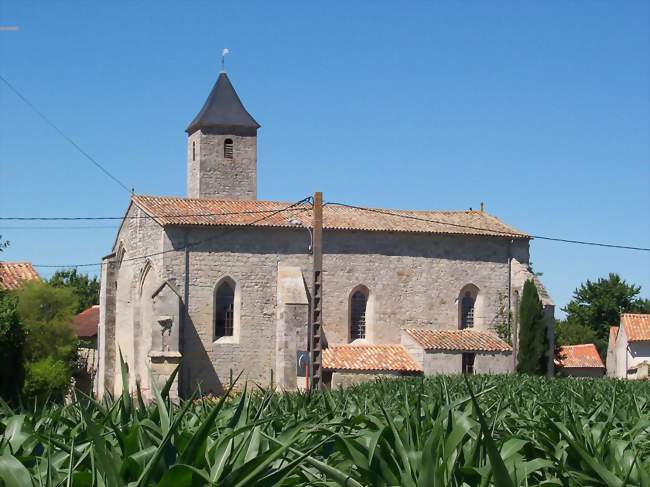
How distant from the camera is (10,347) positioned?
966 inches

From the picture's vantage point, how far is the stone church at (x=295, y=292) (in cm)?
3366

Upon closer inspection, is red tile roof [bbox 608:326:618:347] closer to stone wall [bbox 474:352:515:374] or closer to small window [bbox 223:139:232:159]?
stone wall [bbox 474:352:515:374]

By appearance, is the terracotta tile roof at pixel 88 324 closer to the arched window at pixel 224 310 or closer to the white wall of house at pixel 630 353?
the arched window at pixel 224 310

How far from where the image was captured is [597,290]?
71.8 metres

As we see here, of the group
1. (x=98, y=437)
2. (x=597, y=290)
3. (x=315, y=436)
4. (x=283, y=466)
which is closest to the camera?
(x=98, y=437)

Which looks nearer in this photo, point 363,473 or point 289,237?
point 363,473

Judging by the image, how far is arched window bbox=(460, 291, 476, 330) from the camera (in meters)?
37.9

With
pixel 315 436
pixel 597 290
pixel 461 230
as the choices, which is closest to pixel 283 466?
pixel 315 436

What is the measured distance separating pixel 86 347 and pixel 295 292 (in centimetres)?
1865

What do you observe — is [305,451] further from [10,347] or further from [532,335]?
[532,335]

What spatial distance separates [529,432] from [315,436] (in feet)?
4.46

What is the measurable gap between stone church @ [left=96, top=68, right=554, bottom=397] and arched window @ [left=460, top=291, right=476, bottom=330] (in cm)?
5

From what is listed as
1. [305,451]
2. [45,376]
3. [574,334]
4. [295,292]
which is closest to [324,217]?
[295,292]

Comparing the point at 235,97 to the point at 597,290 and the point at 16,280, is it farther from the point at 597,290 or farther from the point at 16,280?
the point at 597,290
